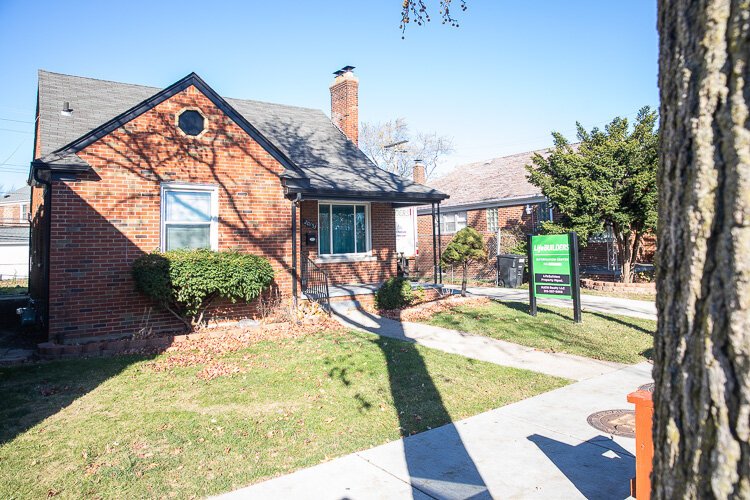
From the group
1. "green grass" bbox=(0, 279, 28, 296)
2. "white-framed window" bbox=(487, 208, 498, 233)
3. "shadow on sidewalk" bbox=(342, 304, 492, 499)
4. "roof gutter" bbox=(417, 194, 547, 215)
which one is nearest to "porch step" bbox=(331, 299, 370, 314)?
"shadow on sidewalk" bbox=(342, 304, 492, 499)

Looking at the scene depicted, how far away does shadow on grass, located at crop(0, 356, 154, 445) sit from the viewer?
17.7ft

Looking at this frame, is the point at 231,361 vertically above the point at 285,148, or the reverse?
the point at 285,148

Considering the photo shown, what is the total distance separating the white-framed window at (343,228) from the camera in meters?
14.7

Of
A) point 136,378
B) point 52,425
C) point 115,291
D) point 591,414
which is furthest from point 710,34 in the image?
point 115,291

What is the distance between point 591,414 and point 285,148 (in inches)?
456

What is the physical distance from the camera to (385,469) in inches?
166

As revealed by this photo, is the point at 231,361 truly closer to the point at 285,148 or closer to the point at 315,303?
the point at 315,303

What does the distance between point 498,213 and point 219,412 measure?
18766 millimetres

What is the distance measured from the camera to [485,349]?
27.7 ft

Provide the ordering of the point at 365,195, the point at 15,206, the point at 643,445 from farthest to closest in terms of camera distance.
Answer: the point at 15,206 < the point at 365,195 < the point at 643,445

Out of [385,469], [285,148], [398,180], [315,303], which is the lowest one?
[385,469]

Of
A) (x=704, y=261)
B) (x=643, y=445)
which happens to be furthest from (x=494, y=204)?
(x=704, y=261)

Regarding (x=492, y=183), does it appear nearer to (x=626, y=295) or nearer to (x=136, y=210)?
(x=626, y=295)

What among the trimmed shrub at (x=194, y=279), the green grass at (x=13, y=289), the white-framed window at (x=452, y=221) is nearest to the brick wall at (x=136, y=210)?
the trimmed shrub at (x=194, y=279)
